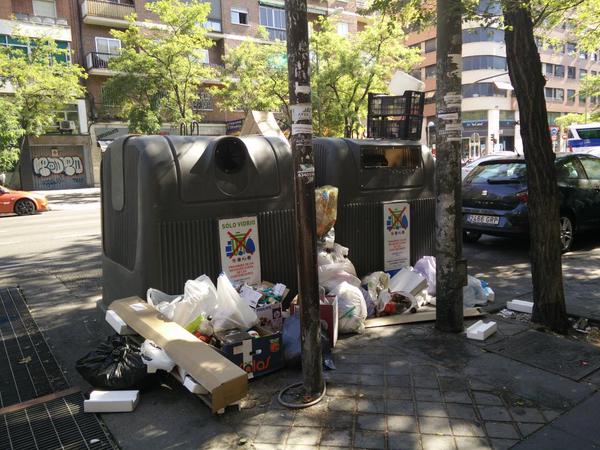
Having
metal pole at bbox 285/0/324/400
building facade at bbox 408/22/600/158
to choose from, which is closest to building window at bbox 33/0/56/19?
metal pole at bbox 285/0/324/400

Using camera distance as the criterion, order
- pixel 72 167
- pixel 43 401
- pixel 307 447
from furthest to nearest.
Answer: pixel 72 167, pixel 43 401, pixel 307 447

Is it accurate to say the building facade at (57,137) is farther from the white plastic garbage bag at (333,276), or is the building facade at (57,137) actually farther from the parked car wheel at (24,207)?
the white plastic garbage bag at (333,276)

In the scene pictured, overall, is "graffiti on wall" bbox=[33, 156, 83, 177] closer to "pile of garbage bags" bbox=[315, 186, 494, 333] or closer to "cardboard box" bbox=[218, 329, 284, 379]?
"pile of garbage bags" bbox=[315, 186, 494, 333]

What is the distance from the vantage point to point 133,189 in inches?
158

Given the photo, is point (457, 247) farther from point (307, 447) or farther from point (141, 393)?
point (141, 393)

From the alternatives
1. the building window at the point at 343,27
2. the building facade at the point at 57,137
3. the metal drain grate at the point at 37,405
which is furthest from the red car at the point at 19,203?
the building window at the point at 343,27

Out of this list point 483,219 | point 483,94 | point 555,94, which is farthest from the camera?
point 555,94

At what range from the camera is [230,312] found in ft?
11.7

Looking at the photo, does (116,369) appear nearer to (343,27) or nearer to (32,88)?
(32,88)

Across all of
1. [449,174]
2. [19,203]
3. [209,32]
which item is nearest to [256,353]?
[449,174]

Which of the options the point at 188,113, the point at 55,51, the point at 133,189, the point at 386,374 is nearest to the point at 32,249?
the point at 133,189

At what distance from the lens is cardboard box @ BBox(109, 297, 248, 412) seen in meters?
2.79

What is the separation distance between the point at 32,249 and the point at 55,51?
1785 centimetres

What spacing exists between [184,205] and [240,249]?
0.61m
